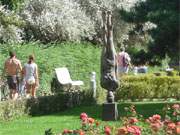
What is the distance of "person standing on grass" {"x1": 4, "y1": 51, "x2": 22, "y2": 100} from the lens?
72.9ft

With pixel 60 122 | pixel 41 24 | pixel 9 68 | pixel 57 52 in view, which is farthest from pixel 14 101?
pixel 41 24

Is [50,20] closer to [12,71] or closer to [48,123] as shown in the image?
[12,71]

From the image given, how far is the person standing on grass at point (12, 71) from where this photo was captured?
2222 cm

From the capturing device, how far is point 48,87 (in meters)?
26.3

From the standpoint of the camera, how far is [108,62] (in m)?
17.2

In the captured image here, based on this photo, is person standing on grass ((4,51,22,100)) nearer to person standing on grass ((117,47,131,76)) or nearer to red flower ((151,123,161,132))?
person standing on grass ((117,47,131,76))

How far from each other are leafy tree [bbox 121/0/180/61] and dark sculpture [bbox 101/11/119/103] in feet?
4.82

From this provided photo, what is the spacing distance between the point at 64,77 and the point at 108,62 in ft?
29.6

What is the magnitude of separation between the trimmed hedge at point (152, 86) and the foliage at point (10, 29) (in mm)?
5268

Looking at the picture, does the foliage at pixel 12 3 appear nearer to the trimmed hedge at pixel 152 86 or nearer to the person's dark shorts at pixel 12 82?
the trimmed hedge at pixel 152 86

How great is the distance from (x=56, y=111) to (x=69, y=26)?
1628 centimetres

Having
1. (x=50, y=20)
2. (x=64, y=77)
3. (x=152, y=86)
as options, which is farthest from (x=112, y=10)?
(x=64, y=77)

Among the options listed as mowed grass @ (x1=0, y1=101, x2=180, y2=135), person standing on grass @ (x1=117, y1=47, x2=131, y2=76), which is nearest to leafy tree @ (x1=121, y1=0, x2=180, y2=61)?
mowed grass @ (x1=0, y1=101, x2=180, y2=135)

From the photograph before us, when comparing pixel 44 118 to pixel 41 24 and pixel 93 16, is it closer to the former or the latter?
pixel 41 24
